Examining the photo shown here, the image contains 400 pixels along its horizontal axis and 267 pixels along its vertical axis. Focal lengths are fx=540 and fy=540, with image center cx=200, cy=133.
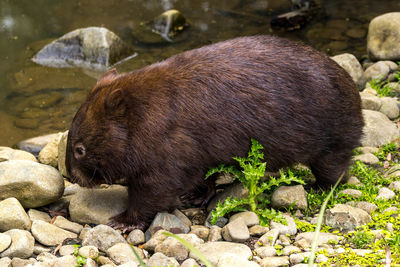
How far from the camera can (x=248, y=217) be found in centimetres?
484

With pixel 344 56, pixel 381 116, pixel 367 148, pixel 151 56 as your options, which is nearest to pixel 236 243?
pixel 367 148

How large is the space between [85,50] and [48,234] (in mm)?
6030

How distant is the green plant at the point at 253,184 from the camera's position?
4.79 meters

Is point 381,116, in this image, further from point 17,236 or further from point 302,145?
point 17,236

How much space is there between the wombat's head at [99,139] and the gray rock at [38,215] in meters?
0.46

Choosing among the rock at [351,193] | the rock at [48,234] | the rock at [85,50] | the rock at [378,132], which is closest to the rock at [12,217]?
the rock at [48,234]

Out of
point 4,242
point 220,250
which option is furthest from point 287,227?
point 4,242

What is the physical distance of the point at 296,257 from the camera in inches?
162

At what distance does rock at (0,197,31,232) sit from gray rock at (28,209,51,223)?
0.99 feet

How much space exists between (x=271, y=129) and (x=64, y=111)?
460cm

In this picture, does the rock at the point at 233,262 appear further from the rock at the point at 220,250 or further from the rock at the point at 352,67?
the rock at the point at 352,67

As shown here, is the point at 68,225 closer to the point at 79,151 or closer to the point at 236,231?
the point at 79,151

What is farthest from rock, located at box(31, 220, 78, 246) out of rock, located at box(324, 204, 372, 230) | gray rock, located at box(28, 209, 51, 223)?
rock, located at box(324, 204, 372, 230)

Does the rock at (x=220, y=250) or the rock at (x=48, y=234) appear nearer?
the rock at (x=220, y=250)
